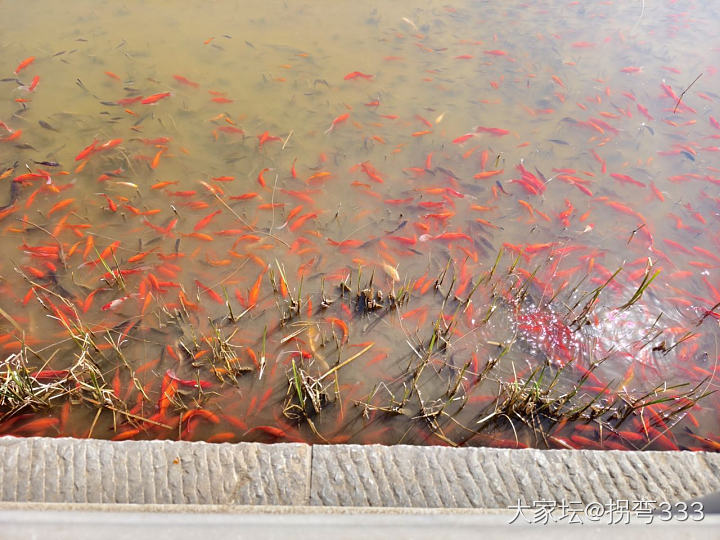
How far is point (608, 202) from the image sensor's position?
3.38m

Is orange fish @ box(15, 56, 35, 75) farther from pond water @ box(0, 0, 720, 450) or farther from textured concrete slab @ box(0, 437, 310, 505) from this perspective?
textured concrete slab @ box(0, 437, 310, 505)

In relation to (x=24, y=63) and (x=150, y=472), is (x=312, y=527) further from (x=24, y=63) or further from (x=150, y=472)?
(x=24, y=63)

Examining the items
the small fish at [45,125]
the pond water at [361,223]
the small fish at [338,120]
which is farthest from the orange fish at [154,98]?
the small fish at [338,120]

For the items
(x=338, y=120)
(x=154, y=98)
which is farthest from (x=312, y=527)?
(x=154, y=98)

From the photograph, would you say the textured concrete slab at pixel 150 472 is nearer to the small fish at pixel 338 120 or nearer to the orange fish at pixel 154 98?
the small fish at pixel 338 120

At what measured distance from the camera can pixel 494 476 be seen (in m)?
1.65

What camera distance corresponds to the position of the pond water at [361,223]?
89.7 inches

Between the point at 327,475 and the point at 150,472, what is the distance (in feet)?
1.96

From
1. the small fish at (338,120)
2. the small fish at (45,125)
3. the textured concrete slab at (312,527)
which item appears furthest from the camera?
the small fish at (338,120)

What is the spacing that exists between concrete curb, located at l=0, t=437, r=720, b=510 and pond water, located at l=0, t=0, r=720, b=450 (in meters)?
0.47

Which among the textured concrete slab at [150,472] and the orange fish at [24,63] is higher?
the textured concrete slab at [150,472]

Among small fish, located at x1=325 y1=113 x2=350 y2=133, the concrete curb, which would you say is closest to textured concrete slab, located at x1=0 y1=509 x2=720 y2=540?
the concrete curb

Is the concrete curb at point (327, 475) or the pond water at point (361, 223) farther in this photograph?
the pond water at point (361, 223)

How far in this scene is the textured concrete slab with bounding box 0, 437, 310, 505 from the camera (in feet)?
5.05
